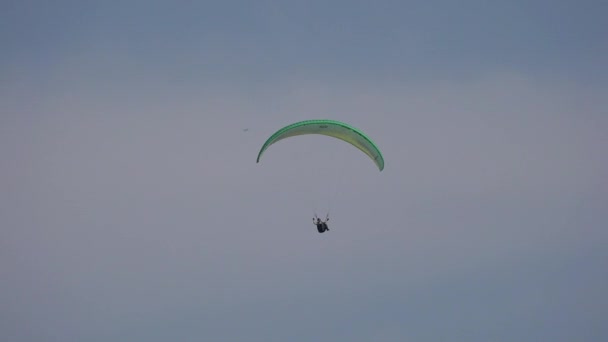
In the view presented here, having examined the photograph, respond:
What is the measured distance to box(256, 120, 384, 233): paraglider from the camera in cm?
6284

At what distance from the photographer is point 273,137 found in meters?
62.6

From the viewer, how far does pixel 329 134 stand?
65.0 m

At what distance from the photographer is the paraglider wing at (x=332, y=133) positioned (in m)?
62.8

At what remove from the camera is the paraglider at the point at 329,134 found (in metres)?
62.8

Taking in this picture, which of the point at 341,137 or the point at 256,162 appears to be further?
the point at 341,137

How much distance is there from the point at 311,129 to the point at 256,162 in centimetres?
497

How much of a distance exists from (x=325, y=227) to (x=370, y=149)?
6024mm

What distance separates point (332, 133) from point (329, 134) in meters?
0.24

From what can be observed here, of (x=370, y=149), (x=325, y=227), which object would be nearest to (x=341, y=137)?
(x=370, y=149)

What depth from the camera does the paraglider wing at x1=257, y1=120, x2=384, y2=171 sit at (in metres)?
62.8

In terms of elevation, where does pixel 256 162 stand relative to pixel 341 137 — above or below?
below

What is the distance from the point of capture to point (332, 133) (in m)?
64.9

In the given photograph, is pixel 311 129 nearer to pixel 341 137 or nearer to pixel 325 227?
pixel 341 137

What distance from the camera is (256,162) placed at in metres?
61.4
